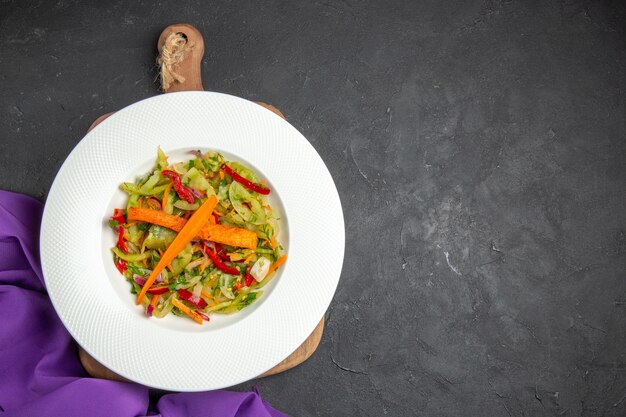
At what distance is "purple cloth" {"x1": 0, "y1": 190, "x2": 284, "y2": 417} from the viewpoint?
8.02 feet

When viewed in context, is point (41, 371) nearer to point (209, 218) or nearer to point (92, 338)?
point (92, 338)

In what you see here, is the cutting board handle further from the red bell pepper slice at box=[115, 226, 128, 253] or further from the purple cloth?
the purple cloth

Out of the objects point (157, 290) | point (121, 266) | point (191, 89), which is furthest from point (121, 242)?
point (191, 89)

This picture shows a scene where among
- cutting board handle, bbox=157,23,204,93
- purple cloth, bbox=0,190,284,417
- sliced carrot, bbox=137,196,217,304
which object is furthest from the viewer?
cutting board handle, bbox=157,23,204,93

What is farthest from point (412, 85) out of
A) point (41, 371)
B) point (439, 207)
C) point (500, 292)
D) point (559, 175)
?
point (41, 371)

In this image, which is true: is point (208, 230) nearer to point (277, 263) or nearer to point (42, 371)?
point (277, 263)

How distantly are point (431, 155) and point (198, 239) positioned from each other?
4.41 feet

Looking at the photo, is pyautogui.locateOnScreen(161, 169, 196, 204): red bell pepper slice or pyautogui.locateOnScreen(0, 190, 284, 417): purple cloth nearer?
pyautogui.locateOnScreen(161, 169, 196, 204): red bell pepper slice

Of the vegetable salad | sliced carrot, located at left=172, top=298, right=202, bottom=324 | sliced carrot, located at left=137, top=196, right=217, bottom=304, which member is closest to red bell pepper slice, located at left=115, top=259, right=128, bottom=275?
the vegetable salad

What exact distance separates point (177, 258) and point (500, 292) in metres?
1.70

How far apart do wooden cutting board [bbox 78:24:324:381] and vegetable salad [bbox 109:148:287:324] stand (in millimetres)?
346

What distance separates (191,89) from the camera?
8.59 feet

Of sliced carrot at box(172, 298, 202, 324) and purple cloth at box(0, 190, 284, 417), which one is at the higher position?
sliced carrot at box(172, 298, 202, 324)

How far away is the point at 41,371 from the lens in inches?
99.0
